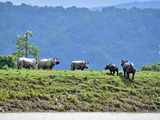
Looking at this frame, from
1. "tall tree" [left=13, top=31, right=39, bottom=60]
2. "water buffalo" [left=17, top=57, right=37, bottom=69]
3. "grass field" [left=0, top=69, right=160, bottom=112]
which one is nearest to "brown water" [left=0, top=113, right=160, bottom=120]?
"grass field" [left=0, top=69, right=160, bottom=112]

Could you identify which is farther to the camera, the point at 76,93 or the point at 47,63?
the point at 47,63

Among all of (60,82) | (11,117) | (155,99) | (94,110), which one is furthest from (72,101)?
(155,99)

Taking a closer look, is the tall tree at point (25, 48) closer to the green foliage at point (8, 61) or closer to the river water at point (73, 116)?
the green foliage at point (8, 61)

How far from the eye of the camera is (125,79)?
26234 mm

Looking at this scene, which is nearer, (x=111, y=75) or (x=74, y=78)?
(x=74, y=78)

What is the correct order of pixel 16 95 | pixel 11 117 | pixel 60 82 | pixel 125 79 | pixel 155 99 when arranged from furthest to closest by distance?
pixel 125 79 < pixel 60 82 < pixel 155 99 < pixel 16 95 < pixel 11 117

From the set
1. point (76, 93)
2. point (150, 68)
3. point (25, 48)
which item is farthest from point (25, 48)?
point (76, 93)

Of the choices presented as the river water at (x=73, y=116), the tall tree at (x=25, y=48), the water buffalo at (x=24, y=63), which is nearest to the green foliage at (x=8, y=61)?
the tall tree at (x=25, y=48)

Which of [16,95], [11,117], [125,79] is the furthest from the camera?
[125,79]

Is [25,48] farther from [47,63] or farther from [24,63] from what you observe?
Result: [24,63]

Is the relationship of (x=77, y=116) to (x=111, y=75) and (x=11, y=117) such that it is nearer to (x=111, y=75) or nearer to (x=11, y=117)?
(x=11, y=117)

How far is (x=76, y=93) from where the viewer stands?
22547mm

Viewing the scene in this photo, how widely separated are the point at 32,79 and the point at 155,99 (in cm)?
1120

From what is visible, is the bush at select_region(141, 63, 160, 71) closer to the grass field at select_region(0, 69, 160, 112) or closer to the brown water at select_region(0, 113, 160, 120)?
the grass field at select_region(0, 69, 160, 112)
